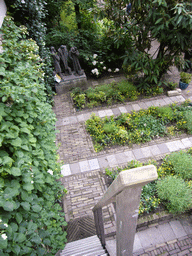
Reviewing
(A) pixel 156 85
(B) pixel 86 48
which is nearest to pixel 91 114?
(A) pixel 156 85

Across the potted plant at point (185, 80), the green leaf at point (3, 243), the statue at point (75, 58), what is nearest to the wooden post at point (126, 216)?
the green leaf at point (3, 243)

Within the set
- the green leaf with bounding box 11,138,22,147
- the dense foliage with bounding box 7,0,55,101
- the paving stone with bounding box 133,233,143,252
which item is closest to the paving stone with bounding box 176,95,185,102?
the dense foliage with bounding box 7,0,55,101

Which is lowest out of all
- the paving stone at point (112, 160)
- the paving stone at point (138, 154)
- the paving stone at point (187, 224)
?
the paving stone at point (187, 224)

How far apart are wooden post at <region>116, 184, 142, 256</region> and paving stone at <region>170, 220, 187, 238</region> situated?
322cm

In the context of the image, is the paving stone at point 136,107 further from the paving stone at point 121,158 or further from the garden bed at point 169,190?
the garden bed at point 169,190

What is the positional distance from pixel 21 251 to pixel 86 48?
8411 millimetres

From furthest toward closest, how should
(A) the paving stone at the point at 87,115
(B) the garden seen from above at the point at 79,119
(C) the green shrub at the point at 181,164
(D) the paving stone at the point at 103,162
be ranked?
(A) the paving stone at the point at 87,115 < (D) the paving stone at the point at 103,162 < (C) the green shrub at the point at 181,164 < (B) the garden seen from above at the point at 79,119

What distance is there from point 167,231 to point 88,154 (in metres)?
2.79

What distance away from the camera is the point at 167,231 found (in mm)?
4000

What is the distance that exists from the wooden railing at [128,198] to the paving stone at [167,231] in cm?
308

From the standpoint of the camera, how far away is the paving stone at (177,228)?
395 centimetres

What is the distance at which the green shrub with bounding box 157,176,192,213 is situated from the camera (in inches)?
157

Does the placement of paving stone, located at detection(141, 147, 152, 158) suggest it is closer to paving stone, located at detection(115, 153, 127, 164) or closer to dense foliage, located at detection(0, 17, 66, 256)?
paving stone, located at detection(115, 153, 127, 164)

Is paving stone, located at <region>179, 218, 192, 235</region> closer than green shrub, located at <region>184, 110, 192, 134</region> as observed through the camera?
Yes
